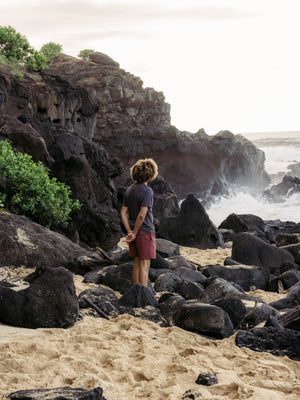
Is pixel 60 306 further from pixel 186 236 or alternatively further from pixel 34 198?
pixel 186 236

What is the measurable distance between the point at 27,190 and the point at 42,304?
4225 millimetres

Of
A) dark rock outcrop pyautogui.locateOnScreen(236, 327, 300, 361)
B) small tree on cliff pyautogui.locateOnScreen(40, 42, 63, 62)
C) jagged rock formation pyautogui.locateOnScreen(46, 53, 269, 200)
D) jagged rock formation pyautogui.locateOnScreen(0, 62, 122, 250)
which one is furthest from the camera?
small tree on cliff pyautogui.locateOnScreen(40, 42, 63, 62)

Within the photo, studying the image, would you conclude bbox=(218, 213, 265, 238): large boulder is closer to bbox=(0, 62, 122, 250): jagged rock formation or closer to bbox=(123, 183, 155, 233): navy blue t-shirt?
bbox=(0, 62, 122, 250): jagged rock formation

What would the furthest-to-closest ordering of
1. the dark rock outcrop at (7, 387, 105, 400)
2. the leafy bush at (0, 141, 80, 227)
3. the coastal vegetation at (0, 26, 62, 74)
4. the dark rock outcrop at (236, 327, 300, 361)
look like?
the coastal vegetation at (0, 26, 62, 74)
the leafy bush at (0, 141, 80, 227)
the dark rock outcrop at (236, 327, 300, 361)
the dark rock outcrop at (7, 387, 105, 400)

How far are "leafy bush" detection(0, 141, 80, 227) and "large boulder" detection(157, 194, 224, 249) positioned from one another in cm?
520

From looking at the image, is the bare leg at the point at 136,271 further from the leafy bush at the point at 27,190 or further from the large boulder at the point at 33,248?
the leafy bush at the point at 27,190

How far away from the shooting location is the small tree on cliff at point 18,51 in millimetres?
18891

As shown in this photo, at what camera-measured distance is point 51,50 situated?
32.7 meters

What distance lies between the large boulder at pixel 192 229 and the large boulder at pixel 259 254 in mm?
2413

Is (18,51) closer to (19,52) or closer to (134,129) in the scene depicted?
(19,52)

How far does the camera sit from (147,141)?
32219 millimetres

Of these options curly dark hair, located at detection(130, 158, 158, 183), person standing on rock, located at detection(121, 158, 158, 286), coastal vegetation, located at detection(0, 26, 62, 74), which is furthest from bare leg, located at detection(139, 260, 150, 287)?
coastal vegetation, located at detection(0, 26, 62, 74)

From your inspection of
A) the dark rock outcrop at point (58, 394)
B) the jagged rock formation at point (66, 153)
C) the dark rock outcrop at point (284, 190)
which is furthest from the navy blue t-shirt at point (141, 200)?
the dark rock outcrop at point (284, 190)

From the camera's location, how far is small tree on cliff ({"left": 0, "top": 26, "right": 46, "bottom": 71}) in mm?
18891
